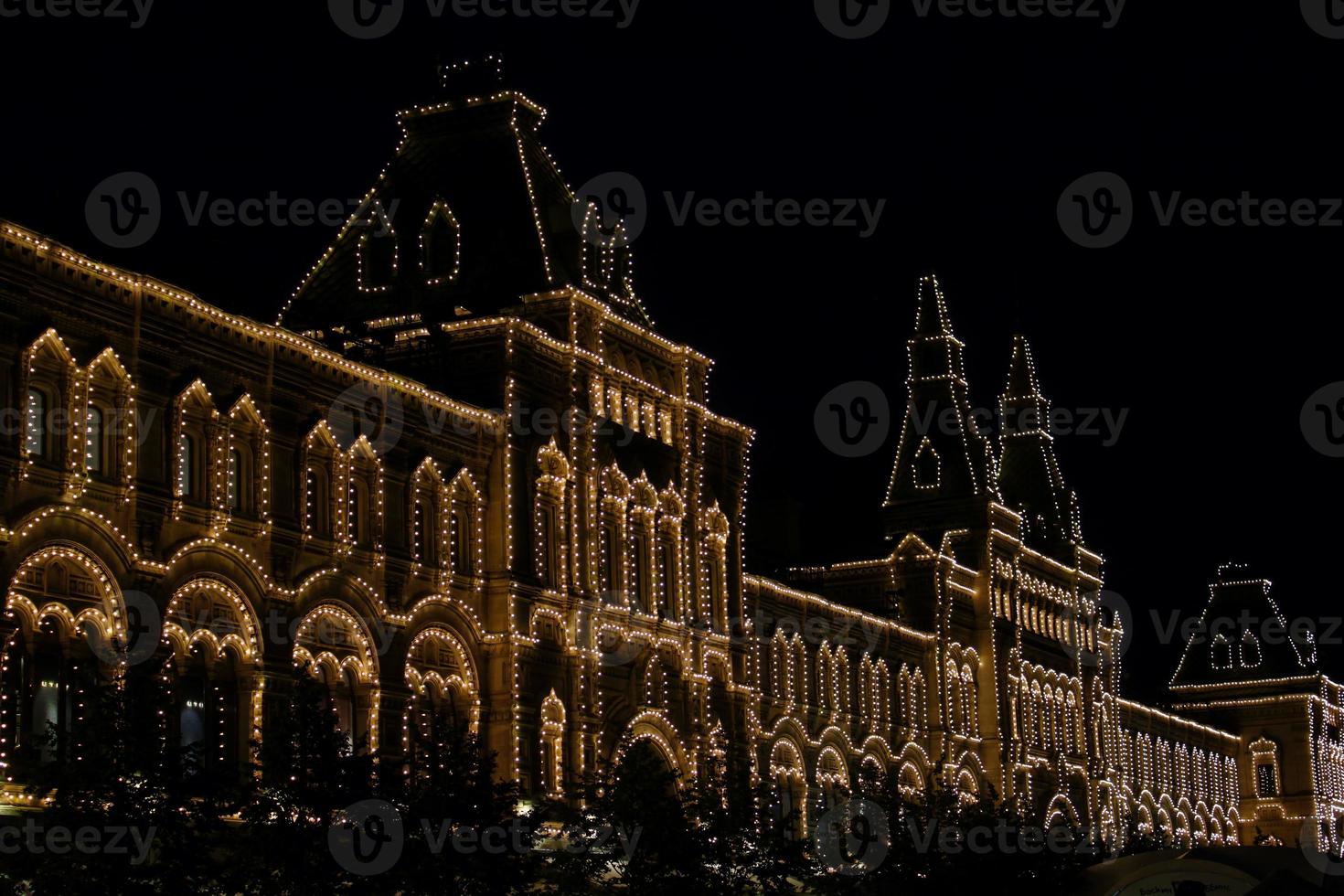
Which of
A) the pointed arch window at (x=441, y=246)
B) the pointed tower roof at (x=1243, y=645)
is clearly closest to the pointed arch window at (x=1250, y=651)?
the pointed tower roof at (x=1243, y=645)

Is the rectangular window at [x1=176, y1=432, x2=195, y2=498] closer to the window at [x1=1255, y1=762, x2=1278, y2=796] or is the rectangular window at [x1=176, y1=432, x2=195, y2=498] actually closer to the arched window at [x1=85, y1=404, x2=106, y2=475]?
the arched window at [x1=85, y1=404, x2=106, y2=475]

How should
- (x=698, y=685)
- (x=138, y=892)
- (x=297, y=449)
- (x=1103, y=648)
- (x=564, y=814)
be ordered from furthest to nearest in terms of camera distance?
(x=1103, y=648)
(x=698, y=685)
(x=297, y=449)
(x=564, y=814)
(x=138, y=892)

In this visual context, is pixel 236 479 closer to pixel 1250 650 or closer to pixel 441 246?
pixel 441 246

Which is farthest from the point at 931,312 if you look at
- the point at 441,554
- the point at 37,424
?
the point at 37,424

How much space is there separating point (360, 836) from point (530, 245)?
24.0 meters

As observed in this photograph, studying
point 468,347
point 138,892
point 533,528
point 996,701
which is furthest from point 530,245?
point 996,701

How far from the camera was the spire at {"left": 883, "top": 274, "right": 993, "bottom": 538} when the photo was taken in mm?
81188

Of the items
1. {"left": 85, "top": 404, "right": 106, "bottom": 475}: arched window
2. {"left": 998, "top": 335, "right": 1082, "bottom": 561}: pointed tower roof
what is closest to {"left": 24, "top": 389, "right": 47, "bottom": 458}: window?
{"left": 85, "top": 404, "right": 106, "bottom": 475}: arched window

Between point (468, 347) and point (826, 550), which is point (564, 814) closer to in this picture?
point (468, 347)

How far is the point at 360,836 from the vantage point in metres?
31.3

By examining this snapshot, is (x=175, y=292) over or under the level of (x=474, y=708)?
over

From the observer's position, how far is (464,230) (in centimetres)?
5378

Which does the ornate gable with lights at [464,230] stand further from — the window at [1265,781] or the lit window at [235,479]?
the window at [1265,781]

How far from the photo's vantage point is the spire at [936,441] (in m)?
81.2
